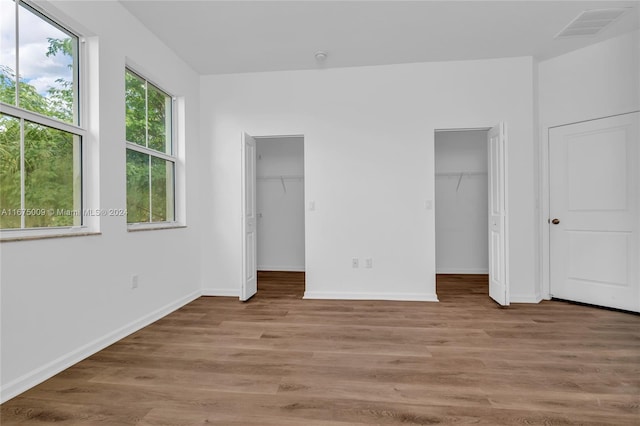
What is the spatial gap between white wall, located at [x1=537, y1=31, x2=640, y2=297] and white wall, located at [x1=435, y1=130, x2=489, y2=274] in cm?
158

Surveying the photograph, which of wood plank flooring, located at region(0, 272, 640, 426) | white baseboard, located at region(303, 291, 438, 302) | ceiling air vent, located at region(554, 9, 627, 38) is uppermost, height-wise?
ceiling air vent, located at region(554, 9, 627, 38)

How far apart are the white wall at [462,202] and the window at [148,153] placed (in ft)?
13.4

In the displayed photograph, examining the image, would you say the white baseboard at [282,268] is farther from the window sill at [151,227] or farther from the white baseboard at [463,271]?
the window sill at [151,227]

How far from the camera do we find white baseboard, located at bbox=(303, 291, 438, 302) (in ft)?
12.5

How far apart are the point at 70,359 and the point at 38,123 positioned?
1562 mm

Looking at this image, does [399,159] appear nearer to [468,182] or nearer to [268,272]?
[468,182]

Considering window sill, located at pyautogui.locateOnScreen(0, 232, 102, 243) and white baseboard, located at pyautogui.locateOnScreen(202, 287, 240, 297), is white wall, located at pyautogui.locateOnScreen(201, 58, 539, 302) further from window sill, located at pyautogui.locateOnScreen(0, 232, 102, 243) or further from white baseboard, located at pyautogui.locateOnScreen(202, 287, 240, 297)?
window sill, located at pyautogui.locateOnScreen(0, 232, 102, 243)

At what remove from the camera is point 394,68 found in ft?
12.7

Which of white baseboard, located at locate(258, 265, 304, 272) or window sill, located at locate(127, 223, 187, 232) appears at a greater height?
window sill, located at locate(127, 223, 187, 232)

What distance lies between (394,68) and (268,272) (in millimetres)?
3780

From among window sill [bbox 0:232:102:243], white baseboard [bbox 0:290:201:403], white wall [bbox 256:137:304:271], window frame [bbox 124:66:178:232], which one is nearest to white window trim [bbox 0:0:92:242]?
window sill [bbox 0:232:102:243]

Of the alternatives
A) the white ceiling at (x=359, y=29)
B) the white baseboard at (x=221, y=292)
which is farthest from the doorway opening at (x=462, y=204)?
the white baseboard at (x=221, y=292)

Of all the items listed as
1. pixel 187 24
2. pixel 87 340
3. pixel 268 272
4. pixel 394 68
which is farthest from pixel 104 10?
pixel 268 272

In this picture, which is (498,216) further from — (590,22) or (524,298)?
(590,22)
